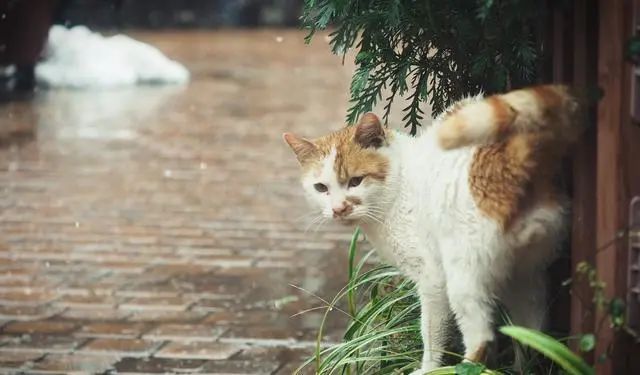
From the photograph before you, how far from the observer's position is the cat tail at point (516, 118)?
9.26ft

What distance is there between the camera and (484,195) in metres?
3.04

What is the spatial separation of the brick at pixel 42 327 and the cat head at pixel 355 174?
2266 millimetres

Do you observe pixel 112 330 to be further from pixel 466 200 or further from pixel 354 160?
pixel 466 200

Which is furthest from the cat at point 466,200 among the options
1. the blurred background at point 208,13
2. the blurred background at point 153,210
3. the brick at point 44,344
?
→ the blurred background at point 208,13

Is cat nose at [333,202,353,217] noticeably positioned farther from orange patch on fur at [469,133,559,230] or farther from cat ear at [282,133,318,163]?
orange patch on fur at [469,133,559,230]

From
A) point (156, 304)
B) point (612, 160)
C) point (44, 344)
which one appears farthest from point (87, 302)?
point (612, 160)

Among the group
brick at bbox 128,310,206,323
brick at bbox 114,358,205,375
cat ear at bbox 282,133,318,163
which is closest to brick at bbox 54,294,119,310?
brick at bbox 128,310,206,323

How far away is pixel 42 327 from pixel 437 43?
273 centimetres

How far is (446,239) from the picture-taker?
313cm

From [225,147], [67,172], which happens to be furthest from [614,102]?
[225,147]

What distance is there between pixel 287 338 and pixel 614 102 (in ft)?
9.27

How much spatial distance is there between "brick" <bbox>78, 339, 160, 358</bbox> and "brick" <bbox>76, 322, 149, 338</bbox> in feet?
0.28

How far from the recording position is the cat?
2908 mm

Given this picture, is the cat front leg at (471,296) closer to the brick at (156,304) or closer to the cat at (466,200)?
the cat at (466,200)
